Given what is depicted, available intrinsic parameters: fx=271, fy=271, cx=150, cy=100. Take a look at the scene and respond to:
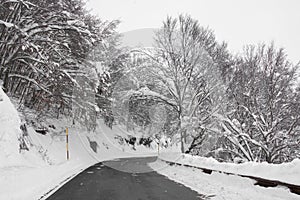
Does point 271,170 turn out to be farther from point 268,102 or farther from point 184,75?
point 184,75

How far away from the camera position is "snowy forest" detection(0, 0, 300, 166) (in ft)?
50.5

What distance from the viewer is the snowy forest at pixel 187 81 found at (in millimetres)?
15381

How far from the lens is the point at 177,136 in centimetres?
1875

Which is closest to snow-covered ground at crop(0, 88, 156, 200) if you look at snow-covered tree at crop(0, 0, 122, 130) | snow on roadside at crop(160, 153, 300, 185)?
snow-covered tree at crop(0, 0, 122, 130)

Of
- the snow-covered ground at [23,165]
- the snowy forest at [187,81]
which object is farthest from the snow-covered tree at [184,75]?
the snow-covered ground at [23,165]

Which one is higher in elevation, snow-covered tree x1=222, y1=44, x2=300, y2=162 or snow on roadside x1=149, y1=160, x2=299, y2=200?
snow-covered tree x1=222, y1=44, x2=300, y2=162

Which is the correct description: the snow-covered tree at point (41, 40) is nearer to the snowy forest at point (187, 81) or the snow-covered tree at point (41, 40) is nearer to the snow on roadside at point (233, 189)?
the snowy forest at point (187, 81)

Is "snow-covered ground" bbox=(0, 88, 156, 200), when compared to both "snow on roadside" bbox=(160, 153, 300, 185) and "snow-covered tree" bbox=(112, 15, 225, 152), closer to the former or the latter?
"snow on roadside" bbox=(160, 153, 300, 185)

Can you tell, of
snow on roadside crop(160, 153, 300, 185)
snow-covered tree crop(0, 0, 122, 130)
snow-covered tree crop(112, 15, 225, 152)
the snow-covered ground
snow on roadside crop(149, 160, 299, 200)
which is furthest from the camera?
snow-covered tree crop(112, 15, 225, 152)

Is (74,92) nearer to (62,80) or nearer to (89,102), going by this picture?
(89,102)

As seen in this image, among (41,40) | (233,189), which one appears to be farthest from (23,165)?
(233,189)

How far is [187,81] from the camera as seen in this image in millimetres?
18578

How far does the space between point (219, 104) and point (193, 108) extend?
88.4 inches

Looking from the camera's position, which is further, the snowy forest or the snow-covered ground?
the snowy forest
